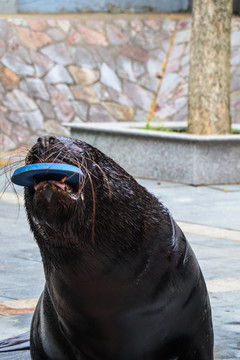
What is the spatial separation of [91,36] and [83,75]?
82 cm

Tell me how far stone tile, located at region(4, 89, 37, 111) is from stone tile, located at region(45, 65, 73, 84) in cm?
51

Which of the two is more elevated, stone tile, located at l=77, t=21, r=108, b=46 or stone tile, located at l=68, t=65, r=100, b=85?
stone tile, located at l=77, t=21, r=108, b=46

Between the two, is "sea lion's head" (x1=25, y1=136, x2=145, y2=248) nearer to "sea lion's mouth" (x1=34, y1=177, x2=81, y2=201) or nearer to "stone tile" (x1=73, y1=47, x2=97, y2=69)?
"sea lion's mouth" (x1=34, y1=177, x2=81, y2=201)

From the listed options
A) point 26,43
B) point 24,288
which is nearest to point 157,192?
point 24,288

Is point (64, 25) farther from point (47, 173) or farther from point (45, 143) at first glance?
point (47, 173)

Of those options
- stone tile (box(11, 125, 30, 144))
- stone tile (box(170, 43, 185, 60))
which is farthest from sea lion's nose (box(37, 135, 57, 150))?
stone tile (box(170, 43, 185, 60))

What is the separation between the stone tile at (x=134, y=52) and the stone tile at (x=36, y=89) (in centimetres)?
172

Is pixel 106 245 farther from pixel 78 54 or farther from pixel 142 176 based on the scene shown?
pixel 78 54

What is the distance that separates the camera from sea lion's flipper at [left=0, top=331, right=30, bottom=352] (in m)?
3.51

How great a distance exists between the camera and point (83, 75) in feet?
43.3

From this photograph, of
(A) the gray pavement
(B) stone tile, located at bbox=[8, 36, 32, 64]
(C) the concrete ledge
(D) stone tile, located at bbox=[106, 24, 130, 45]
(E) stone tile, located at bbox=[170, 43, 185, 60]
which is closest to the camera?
(A) the gray pavement

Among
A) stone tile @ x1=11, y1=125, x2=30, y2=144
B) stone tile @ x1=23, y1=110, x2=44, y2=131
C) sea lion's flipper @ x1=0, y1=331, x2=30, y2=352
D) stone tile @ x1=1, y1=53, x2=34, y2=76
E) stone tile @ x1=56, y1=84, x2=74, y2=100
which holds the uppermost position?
stone tile @ x1=1, y1=53, x2=34, y2=76

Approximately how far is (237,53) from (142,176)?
4.39 meters

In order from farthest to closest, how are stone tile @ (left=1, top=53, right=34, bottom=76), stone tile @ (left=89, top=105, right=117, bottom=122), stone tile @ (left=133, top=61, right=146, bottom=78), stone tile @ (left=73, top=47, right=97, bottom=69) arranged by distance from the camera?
stone tile @ (left=133, top=61, right=146, bottom=78)
stone tile @ (left=73, top=47, right=97, bottom=69)
stone tile @ (left=89, top=105, right=117, bottom=122)
stone tile @ (left=1, top=53, right=34, bottom=76)
